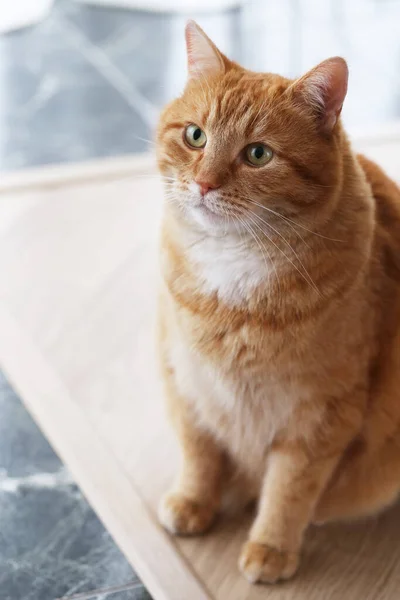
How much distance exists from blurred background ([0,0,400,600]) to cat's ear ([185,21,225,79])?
84 cm

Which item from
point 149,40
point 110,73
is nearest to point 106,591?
point 110,73

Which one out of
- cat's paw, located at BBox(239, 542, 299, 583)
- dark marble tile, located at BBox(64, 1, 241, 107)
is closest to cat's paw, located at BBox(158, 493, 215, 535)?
cat's paw, located at BBox(239, 542, 299, 583)

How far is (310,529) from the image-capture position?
1.48 m

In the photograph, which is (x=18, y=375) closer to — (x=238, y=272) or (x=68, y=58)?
(x=238, y=272)

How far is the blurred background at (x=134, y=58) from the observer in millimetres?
2512

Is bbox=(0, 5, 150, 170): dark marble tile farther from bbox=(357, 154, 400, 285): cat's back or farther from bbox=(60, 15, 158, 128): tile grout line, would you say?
bbox=(357, 154, 400, 285): cat's back

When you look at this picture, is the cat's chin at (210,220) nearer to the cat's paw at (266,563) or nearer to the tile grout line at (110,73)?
the cat's paw at (266,563)

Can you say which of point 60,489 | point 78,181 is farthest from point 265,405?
point 78,181

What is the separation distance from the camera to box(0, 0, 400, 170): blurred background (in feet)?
8.24

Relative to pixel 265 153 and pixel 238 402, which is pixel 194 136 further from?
pixel 238 402

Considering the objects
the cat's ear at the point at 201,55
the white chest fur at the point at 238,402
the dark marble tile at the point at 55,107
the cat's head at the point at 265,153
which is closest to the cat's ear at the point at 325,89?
the cat's head at the point at 265,153

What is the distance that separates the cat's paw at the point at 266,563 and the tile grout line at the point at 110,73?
57.4 inches

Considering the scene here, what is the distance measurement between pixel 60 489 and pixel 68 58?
1.69 m

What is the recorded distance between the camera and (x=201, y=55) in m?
1.18
